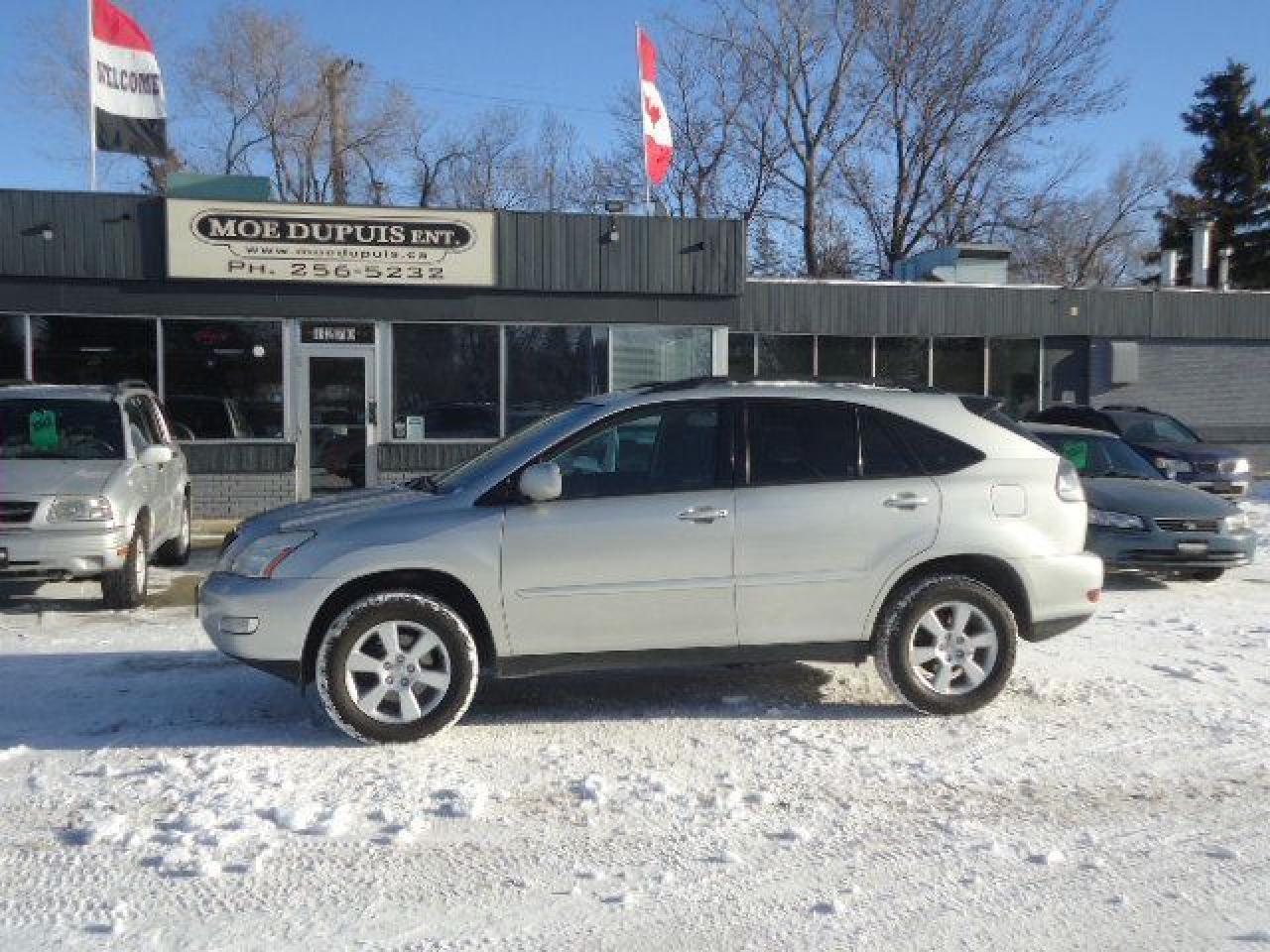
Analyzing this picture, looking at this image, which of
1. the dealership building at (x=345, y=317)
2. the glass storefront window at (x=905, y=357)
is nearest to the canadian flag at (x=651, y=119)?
the dealership building at (x=345, y=317)

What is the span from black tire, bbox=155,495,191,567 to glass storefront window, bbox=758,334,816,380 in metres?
9.63

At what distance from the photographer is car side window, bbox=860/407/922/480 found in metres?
6.10

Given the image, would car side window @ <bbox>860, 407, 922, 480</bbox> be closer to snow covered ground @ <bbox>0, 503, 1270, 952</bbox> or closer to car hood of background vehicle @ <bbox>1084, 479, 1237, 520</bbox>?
snow covered ground @ <bbox>0, 503, 1270, 952</bbox>

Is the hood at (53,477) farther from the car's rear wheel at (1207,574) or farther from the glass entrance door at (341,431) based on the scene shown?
the car's rear wheel at (1207,574)

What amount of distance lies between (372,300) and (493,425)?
7.70 ft

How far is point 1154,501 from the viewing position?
34.6 feet

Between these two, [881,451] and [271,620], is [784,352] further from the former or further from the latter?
[271,620]

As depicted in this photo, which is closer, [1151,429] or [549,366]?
[549,366]

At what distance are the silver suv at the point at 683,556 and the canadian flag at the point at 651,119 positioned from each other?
1312cm

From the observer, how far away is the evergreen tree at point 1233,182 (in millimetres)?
44406

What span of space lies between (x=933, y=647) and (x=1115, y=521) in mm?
5087

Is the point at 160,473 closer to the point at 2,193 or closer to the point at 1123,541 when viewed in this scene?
the point at 2,193

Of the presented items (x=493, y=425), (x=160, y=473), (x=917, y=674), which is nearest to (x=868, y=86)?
(x=493, y=425)

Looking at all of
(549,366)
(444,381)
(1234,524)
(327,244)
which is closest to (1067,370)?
(549,366)
